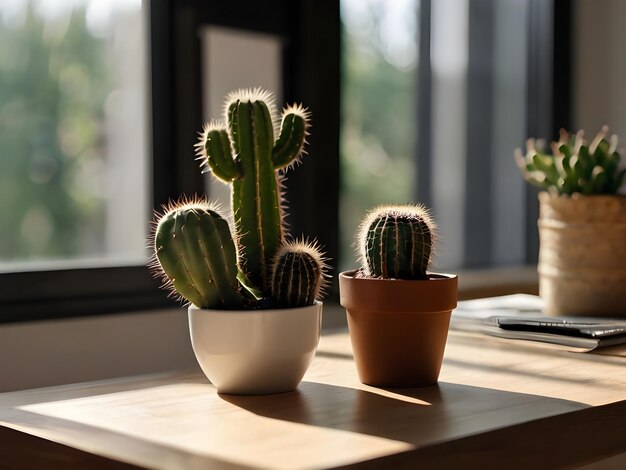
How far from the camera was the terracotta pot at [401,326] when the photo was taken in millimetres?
992

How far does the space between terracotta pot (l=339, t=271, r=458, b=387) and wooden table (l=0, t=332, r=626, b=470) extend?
0.08 feet

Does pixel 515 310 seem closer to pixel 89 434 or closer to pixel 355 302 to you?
pixel 355 302

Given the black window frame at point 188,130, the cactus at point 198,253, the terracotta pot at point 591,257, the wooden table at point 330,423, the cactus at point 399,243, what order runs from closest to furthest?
the wooden table at point 330,423 < the cactus at point 198,253 < the cactus at point 399,243 < the terracotta pot at point 591,257 < the black window frame at point 188,130

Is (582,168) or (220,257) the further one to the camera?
(582,168)

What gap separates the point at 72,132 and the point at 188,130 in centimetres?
25

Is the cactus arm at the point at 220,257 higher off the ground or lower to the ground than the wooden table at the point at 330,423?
higher

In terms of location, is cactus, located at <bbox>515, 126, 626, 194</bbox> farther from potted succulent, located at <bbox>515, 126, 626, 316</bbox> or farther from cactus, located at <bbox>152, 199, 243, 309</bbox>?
cactus, located at <bbox>152, 199, 243, 309</bbox>

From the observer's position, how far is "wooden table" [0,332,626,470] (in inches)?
28.6

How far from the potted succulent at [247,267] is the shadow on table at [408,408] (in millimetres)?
41

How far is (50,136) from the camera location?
1907 millimetres

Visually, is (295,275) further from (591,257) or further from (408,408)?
(591,257)

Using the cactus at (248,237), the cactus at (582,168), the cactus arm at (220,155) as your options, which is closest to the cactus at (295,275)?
the cactus at (248,237)

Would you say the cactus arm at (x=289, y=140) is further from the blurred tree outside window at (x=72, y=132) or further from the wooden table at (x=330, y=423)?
the blurred tree outside window at (x=72, y=132)

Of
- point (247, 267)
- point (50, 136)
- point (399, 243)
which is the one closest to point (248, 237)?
point (247, 267)
